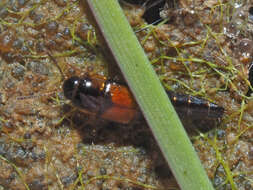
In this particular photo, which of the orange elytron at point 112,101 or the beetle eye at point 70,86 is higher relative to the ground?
the beetle eye at point 70,86

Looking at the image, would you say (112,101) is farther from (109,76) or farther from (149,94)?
(149,94)

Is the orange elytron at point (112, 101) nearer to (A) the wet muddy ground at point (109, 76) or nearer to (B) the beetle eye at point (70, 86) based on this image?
(B) the beetle eye at point (70, 86)

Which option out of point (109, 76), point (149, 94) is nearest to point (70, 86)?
point (109, 76)

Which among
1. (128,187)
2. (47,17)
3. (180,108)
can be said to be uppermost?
(47,17)

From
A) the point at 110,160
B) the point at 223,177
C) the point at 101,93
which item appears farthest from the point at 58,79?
the point at 223,177

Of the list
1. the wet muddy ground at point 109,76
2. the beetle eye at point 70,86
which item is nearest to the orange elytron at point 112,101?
the beetle eye at point 70,86

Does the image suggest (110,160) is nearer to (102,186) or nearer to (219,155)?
(102,186)
